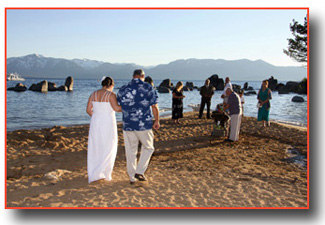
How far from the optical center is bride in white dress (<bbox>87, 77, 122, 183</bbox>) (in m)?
5.31

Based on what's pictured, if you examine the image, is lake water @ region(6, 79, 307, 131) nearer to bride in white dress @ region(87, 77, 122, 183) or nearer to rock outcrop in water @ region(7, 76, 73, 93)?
bride in white dress @ region(87, 77, 122, 183)

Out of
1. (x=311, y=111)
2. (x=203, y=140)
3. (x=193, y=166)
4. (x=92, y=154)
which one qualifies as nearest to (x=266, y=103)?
(x=203, y=140)

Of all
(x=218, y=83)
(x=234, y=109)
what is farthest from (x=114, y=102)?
(x=218, y=83)

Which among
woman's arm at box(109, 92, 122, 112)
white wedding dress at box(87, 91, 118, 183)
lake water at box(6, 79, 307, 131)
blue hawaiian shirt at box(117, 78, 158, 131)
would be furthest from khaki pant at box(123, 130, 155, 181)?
lake water at box(6, 79, 307, 131)

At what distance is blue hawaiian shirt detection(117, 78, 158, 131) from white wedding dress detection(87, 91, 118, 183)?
14.0 inches

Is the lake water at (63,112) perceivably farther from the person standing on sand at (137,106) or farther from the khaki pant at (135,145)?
the person standing on sand at (137,106)

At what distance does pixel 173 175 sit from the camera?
6.43 metres

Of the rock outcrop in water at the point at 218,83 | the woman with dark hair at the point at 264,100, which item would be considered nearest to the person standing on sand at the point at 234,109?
the woman with dark hair at the point at 264,100

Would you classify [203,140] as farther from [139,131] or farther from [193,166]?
[139,131]

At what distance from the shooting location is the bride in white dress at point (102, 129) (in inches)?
209

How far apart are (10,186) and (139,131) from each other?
8.67ft

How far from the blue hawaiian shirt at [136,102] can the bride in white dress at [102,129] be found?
0.22m

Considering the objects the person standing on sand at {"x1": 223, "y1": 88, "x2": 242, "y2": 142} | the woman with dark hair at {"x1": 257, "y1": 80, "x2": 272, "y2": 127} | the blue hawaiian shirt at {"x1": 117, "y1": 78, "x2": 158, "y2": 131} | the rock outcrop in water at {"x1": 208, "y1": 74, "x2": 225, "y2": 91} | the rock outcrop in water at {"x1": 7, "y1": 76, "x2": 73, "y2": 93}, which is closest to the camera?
the blue hawaiian shirt at {"x1": 117, "y1": 78, "x2": 158, "y2": 131}

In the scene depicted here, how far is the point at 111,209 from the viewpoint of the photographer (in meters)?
4.39
